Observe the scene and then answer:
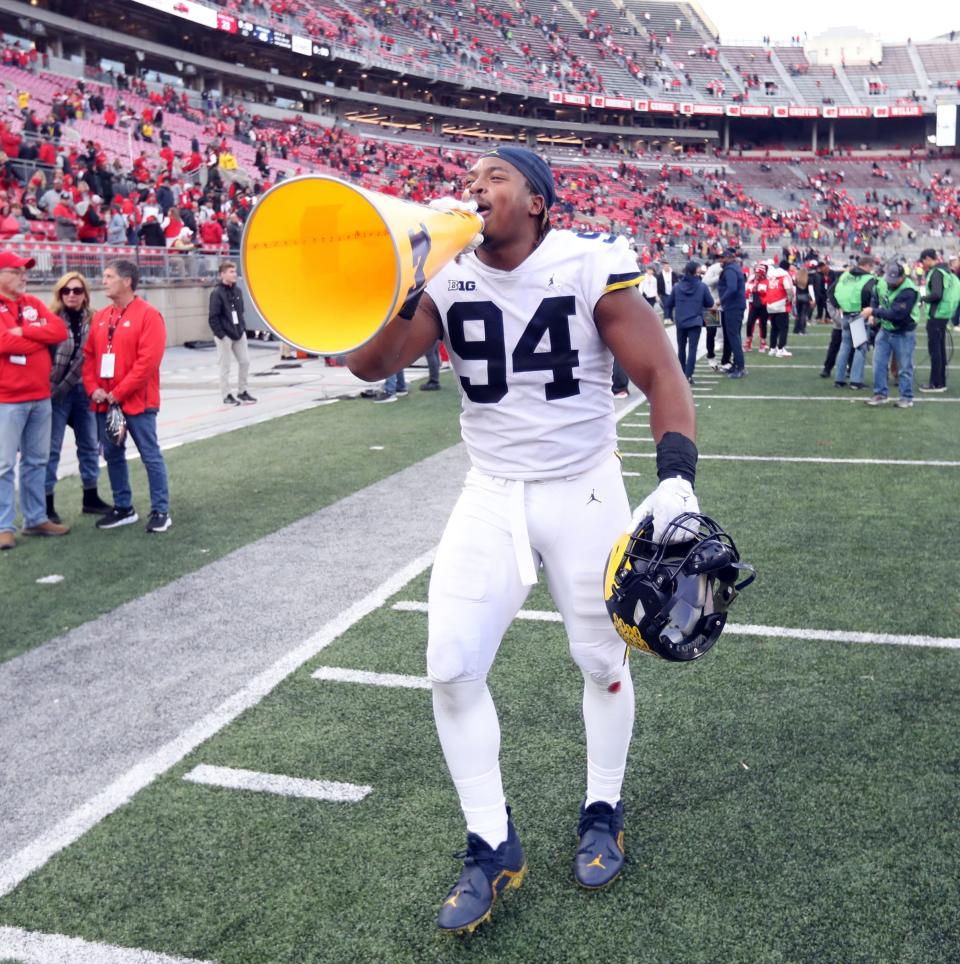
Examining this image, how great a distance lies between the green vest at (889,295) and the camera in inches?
423

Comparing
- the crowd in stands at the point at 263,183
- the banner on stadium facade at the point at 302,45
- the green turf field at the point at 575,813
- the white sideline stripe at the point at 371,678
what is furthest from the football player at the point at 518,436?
the banner on stadium facade at the point at 302,45

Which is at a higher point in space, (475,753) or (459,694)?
(459,694)

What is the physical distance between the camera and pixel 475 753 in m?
2.73

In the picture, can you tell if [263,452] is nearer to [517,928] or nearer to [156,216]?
[517,928]

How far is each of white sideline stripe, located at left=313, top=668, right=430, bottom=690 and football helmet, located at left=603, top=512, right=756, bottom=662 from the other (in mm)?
1895

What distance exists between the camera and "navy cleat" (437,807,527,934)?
2.62 meters

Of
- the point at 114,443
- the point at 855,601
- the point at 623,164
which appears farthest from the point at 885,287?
the point at 623,164

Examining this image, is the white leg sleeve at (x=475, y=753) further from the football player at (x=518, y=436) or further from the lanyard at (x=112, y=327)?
the lanyard at (x=112, y=327)

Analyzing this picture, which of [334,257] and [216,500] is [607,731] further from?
[216,500]

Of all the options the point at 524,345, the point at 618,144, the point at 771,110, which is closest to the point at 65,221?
the point at 524,345

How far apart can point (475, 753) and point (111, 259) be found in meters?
16.0

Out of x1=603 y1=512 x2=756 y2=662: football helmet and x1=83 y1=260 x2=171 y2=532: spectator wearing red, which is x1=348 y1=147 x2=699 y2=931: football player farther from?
x1=83 y1=260 x2=171 y2=532: spectator wearing red

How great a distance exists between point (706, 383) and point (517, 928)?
40.7 feet

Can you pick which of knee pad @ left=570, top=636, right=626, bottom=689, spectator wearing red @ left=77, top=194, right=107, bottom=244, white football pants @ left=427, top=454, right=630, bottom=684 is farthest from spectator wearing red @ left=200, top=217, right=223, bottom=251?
knee pad @ left=570, top=636, right=626, bottom=689
